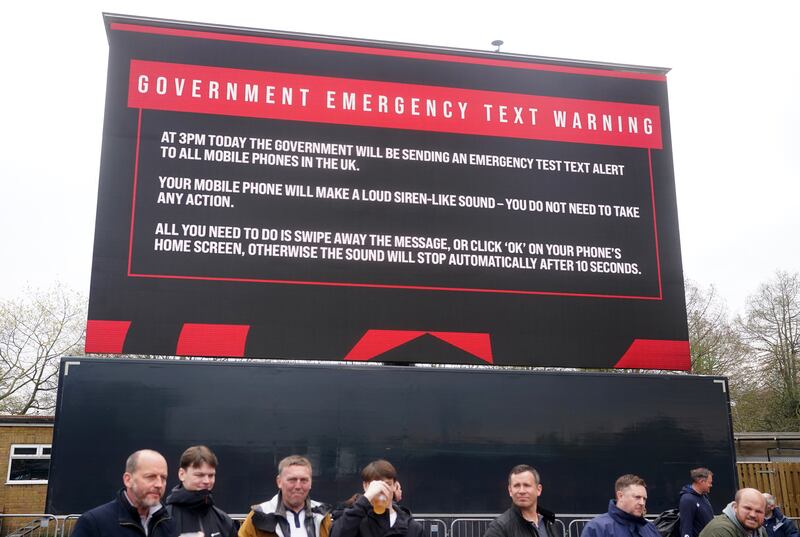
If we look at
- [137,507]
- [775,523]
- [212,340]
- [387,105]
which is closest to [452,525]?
[775,523]

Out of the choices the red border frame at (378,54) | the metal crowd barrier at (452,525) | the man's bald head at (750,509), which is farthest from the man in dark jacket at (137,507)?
the red border frame at (378,54)

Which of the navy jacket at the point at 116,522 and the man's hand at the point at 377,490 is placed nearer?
the navy jacket at the point at 116,522

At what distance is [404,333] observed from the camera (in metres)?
8.56

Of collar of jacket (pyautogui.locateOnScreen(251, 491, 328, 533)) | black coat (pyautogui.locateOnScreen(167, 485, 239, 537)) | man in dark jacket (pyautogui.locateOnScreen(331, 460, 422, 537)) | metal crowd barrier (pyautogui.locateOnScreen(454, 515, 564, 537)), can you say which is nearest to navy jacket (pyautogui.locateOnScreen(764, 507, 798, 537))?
metal crowd barrier (pyautogui.locateOnScreen(454, 515, 564, 537))

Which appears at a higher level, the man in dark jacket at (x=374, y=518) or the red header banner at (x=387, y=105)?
the red header banner at (x=387, y=105)

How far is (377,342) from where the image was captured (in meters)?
8.50

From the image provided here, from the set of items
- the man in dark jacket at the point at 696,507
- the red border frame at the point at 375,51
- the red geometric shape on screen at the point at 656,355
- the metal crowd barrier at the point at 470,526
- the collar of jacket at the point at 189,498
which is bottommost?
the metal crowd barrier at the point at 470,526

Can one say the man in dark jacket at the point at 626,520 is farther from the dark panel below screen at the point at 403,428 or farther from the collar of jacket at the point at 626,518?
the dark panel below screen at the point at 403,428

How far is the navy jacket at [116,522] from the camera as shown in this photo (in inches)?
123

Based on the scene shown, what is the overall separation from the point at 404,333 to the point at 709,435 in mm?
3519

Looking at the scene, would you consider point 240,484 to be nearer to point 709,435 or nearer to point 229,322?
point 229,322

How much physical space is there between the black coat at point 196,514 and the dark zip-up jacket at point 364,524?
561 millimetres

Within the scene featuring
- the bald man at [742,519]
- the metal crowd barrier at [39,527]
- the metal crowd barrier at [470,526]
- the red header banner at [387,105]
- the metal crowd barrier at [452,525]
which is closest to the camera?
the bald man at [742,519]

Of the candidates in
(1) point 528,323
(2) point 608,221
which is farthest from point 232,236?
(2) point 608,221
